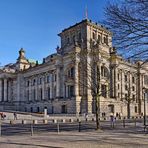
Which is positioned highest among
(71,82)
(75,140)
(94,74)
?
(71,82)

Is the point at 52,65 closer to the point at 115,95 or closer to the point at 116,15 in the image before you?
the point at 115,95

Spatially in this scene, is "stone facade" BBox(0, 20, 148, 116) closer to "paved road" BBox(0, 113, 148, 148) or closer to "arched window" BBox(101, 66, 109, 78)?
"arched window" BBox(101, 66, 109, 78)

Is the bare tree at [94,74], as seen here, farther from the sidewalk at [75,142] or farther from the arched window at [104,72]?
the arched window at [104,72]

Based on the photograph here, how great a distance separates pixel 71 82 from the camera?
9656 cm

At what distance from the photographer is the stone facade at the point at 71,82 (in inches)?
3644

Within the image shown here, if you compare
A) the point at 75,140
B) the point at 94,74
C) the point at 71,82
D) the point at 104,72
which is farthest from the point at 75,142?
the point at 104,72

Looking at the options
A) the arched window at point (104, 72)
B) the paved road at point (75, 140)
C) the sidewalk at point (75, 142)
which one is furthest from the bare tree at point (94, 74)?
the arched window at point (104, 72)

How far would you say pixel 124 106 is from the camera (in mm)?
104062

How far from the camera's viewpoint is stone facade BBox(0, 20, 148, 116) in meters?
92.6

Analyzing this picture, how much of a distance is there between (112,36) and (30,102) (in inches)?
4011

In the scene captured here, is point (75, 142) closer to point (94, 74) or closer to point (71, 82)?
point (94, 74)

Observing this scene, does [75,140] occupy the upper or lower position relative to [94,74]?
lower

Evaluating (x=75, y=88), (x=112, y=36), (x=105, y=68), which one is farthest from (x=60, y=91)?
(x=112, y=36)

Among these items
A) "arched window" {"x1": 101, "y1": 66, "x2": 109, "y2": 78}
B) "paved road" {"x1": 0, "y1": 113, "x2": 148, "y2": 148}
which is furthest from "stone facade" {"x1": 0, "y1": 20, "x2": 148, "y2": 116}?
"paved road" {"x1": 0, "y1": 113, "x2": 148, "y2": 148}
